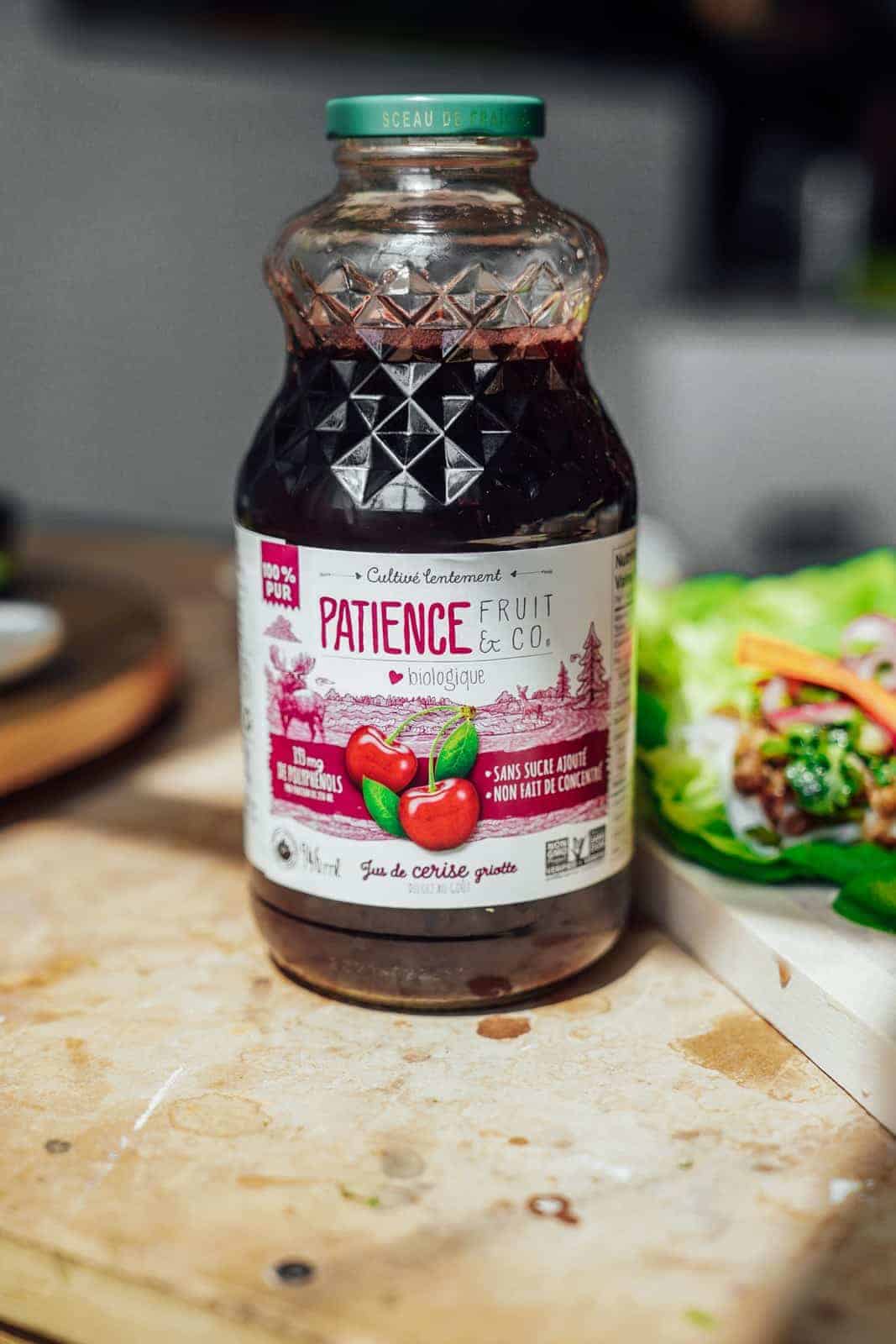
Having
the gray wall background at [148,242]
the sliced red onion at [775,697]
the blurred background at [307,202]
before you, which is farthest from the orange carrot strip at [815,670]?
the gray wall background at [148,242]

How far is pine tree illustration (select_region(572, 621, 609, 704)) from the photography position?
0.77 metres

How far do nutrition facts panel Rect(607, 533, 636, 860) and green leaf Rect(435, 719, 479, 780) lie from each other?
103 mm

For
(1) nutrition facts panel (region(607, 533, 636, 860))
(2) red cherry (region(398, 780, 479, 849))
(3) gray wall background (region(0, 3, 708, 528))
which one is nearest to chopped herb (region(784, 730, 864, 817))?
(1) nutrition facts panel (region(607, 533, 636, 860))

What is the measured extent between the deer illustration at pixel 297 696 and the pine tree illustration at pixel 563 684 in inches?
5.0

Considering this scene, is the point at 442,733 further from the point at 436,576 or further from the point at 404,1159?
the point at 404,1159

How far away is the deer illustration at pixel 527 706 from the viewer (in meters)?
0.75

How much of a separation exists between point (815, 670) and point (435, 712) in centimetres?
31

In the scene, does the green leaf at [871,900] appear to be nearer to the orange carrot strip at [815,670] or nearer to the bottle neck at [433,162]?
the orange carrot strip at [815,670]

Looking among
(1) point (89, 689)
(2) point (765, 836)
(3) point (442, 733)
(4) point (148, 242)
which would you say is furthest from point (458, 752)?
(4) point (148, 242)

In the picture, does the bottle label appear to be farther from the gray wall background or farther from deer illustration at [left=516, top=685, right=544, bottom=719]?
the gray wall background

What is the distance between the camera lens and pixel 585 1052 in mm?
773

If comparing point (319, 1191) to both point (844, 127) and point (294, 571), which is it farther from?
point (844, 127)

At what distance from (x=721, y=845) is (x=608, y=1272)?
342 millimetres

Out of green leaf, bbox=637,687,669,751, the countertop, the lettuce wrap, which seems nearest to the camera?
the countertop
